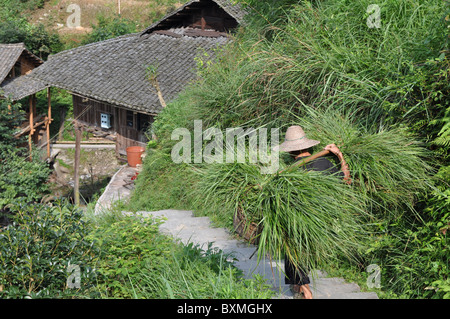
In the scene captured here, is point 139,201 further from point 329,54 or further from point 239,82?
point 329,54

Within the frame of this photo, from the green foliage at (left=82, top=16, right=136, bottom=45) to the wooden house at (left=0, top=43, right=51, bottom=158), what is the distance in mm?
5448

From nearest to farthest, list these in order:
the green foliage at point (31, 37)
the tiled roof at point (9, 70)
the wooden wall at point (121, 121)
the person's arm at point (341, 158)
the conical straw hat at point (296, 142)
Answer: the person's arm at point (341, 158) → the conical straw hat at point (296, 142) → the wooden wall at point (121, 121) → the tiled roof at point (9, 70) → the green foliage at point (31, 37)

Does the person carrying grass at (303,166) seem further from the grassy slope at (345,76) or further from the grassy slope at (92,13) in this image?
the grassy slope at (92,13)

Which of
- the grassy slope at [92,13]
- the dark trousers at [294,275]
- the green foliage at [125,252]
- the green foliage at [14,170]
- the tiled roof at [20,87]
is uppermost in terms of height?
the grassy slope at [92,13]

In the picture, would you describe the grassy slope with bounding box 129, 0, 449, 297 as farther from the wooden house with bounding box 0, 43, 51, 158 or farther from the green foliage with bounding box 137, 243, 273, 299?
the wooden house with bounding box 0, 43, 51, 158

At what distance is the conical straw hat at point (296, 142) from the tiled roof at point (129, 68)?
973 cm

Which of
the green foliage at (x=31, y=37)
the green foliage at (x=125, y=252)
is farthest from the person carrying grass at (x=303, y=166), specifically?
the green foliage at (x=31, y=37)

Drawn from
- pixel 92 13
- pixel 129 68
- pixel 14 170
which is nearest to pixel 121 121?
pixel 129 68

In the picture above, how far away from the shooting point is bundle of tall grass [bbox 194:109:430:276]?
11.8ft

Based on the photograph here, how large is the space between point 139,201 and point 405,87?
18.1 feet

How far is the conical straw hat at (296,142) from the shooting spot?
14.4ft

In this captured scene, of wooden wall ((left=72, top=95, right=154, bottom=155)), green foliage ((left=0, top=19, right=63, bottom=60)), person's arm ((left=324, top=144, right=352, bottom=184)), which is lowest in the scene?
wooden wall ((left=72, top=95, right=154, bottom=155))

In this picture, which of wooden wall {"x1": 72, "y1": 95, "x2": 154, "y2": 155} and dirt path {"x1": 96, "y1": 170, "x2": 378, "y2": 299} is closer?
dirt path {"x1": 96, "y1": 170, "x2": 378, "y2": 299}

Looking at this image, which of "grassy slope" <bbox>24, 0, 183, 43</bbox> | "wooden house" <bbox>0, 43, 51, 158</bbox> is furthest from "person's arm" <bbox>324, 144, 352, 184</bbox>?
"grassy slope" <bbox>24, 0, 183, 43</bbox>
